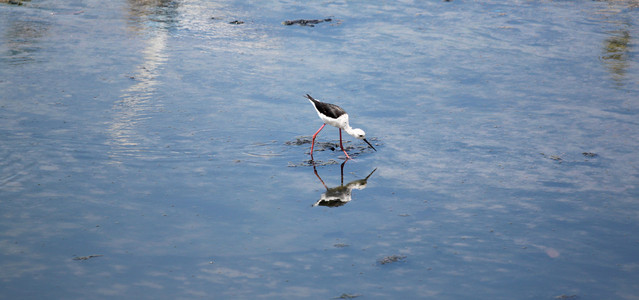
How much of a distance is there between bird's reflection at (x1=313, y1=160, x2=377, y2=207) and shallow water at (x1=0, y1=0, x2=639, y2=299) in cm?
5

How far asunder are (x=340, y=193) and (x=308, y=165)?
40.7 inches

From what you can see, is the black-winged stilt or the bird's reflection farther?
the black-winged stilt

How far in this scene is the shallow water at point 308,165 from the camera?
6629mm

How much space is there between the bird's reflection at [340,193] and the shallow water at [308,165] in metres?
0.05

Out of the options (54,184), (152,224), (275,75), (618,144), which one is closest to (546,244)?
(618,144)

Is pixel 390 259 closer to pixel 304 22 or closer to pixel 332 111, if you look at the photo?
pixel 332 111

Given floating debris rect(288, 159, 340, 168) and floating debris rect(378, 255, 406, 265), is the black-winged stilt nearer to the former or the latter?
floating debris rect(288, 159, 340, 168)

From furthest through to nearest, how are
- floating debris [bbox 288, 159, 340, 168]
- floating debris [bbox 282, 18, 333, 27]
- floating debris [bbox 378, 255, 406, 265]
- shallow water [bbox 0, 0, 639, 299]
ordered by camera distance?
floating debris [bbox 282, 18, 333, 27] < floating debris [bbox 288, 159, 340, 168] < floating debris [bbox 378, 255, 406, 265] < shallow water [bbox 0, 0, 639, 299]

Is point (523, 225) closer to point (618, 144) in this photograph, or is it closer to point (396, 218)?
point (396, 218)

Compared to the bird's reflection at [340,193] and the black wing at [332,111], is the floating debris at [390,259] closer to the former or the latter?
the bird's reflection at [340,193]

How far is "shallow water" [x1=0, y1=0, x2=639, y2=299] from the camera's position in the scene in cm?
663

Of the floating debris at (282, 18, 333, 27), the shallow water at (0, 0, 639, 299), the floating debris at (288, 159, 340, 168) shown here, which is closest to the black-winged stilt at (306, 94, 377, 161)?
the floating debris at (288, 159, 340, 168)

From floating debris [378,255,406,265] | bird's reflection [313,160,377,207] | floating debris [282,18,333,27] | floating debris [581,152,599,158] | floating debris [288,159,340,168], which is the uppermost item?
floating debris [282,18,333,27]

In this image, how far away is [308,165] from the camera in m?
9.39
